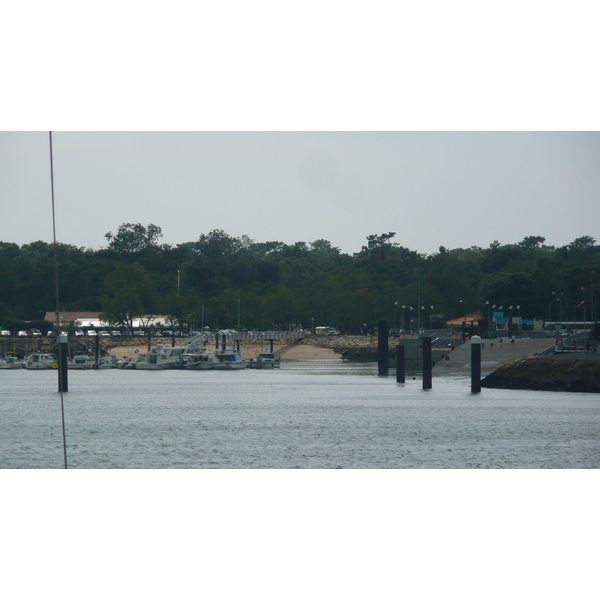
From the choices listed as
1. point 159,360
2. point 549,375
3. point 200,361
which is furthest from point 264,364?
point 549,375

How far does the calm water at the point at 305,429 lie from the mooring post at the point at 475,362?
0.50m

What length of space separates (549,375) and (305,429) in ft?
64.5

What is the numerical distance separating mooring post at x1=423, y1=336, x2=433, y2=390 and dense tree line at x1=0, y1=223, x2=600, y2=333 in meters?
28.4

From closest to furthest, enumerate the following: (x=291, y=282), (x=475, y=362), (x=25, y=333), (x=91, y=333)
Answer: (x=475, y=362)
(x=25, y=333)
(x=91, y=333)
(x=291, y=282)

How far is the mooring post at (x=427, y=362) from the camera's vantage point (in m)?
42.3

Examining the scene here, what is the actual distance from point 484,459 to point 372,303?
80.2 metres

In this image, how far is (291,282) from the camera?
125 meters

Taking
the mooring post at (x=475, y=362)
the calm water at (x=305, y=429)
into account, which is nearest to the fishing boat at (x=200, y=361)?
the calm water at (x=305, y=429)

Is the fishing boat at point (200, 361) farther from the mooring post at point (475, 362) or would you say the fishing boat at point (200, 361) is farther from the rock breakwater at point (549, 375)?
the mooring post at point (475, 362)

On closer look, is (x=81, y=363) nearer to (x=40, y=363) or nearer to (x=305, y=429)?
(x=40, y=363)

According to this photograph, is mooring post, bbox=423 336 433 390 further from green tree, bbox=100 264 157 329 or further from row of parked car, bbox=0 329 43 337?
row of parked car, bbox=0 329 43 337

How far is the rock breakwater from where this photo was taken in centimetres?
4072

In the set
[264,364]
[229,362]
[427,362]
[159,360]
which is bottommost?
[264,364]

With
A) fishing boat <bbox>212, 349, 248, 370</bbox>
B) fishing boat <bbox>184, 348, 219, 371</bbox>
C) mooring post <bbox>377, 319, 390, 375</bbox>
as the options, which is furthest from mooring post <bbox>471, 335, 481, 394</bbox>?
fishing boat <bbox>184, 348, 219, 371</bbox>
